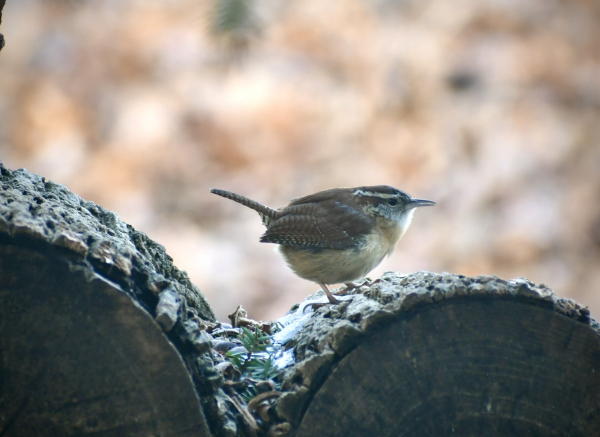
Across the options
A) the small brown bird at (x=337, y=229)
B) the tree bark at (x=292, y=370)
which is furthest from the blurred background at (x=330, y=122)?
the tree bark at (x=292, y=370)

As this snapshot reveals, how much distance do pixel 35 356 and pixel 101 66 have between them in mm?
6590

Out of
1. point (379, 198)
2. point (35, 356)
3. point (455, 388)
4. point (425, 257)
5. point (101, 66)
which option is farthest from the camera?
point (101, 66)

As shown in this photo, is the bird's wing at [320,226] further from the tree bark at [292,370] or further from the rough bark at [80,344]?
the rough bark at [80,344]

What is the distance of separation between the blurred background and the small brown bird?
3.18 meters

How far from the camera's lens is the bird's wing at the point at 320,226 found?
Result: 3330mm

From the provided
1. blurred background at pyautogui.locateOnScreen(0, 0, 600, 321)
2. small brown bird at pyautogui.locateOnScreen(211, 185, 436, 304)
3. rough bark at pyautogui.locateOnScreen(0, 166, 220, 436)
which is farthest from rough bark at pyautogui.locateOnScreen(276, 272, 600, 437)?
blurred background at pyautogui.locateOnScreen(0, 0, 600, 321)

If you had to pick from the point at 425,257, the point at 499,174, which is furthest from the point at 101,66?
the point at 499,174

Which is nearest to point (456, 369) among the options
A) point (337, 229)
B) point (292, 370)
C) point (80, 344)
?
point (292, 370)

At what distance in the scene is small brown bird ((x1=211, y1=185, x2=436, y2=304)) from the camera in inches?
131

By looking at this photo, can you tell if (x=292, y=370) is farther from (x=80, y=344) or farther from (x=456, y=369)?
(x=80, y=344)

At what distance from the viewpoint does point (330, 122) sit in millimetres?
7656

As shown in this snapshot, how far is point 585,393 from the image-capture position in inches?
76.2

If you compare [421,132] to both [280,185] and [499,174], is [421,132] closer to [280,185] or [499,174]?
[499,174]

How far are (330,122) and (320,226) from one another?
4490 mm
